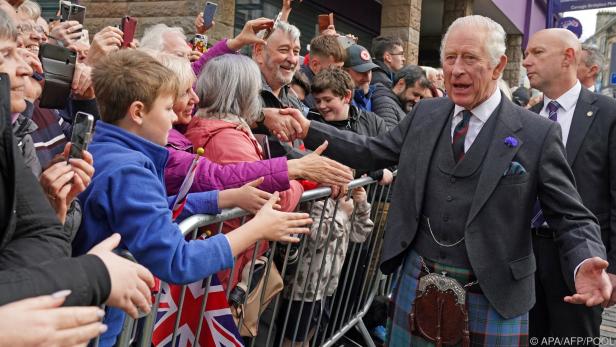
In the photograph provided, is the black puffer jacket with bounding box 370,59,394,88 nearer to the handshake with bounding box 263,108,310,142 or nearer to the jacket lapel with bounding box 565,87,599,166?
the jacket lapel with bounding box 565,87,599,166

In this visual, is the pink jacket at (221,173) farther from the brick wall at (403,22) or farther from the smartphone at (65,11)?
the brick wall at (403,22)

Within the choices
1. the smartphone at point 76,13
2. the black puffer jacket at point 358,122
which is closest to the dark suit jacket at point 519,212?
the black puffer jacket at point 358,122

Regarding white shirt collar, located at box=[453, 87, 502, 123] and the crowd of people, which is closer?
the crowd of people

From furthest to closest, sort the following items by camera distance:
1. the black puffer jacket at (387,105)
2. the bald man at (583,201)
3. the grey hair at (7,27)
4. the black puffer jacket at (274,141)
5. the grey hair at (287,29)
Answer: the black puffer jacket at (387,105) < the grey hair at (287,29) < the black puffer jacket at (274,141) < the bald man at (583,201) < the grey hair at (7,27)

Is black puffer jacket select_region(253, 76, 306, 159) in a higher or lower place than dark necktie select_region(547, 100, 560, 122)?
lower

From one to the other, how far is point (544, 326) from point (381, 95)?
2.69 m

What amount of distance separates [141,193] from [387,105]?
3591mm

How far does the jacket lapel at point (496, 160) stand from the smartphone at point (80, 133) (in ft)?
5.14

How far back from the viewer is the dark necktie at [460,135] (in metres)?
2.60

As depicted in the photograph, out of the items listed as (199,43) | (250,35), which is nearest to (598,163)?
(250,35)

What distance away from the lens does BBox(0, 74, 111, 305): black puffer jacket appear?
1.23m

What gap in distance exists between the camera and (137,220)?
1.85 metres

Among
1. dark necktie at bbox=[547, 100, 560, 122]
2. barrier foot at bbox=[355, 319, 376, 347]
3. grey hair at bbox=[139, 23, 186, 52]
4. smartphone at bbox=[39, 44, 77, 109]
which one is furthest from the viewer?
barrier foot at bbox=[355, 319, 376, 347]

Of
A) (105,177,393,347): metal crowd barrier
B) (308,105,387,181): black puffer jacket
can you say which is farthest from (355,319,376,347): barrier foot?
(308,105,387,181): black puffer jacket
